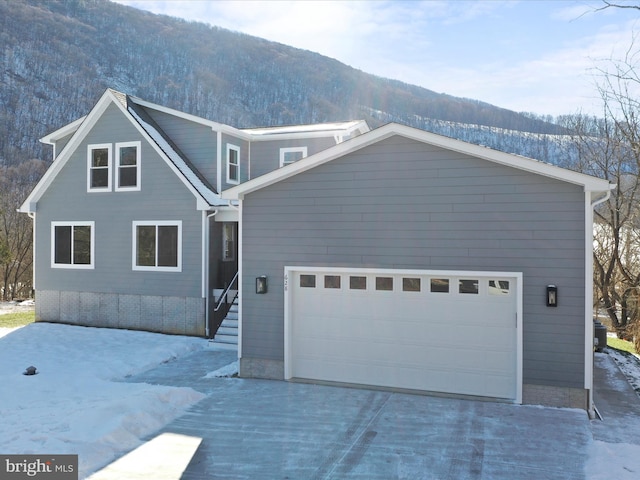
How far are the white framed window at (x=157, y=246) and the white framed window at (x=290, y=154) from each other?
3.95m

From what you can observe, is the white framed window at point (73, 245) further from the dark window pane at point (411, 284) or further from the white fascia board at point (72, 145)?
the dark window pane at point (411, 284)

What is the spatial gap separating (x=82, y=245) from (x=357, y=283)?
10.2m

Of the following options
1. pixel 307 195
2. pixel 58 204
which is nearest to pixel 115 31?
pixel 58 204

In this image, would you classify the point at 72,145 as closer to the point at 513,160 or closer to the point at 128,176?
the point at 128,176

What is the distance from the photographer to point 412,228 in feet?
30.5

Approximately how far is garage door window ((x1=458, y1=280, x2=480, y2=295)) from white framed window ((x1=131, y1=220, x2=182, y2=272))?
28.0 feet

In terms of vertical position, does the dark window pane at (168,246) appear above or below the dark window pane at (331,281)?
above

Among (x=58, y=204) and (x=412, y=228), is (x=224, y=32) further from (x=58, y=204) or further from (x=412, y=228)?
(x=412, y=228)

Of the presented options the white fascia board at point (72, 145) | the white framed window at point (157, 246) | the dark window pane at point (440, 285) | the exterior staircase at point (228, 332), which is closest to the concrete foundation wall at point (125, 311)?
the exterior staircase at point (228, 332)

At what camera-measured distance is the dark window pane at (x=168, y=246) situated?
14992 millimetres

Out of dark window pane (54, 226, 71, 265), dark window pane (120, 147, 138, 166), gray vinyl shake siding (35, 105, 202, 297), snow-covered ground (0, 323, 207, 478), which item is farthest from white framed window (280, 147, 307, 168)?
dark window pane (54, 226, 71, 265)

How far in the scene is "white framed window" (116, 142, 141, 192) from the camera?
15.5m

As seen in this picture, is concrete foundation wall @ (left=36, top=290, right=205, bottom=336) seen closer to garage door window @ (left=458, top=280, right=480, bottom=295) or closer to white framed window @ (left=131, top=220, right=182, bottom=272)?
white framed window @ (left=131, top=220, right=182, bottom=272)

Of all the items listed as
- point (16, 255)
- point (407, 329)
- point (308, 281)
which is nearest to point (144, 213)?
point (308, 281)
